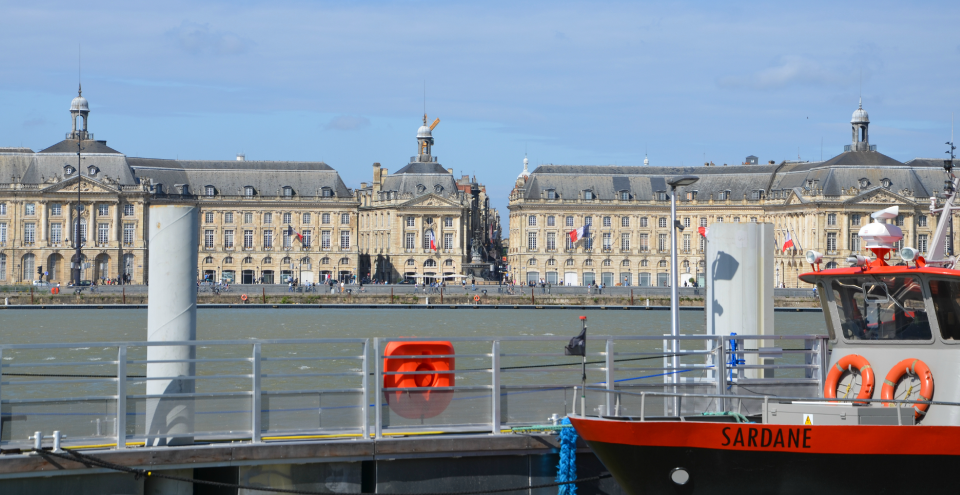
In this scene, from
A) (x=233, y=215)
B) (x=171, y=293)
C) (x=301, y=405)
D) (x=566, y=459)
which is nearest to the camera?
(x=301, y=405)

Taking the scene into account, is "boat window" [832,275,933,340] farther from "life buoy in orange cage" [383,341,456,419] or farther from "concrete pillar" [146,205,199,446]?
"concrete pillar" [146,205,199,446]

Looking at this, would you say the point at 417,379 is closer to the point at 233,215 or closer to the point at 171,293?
the point at 171,293

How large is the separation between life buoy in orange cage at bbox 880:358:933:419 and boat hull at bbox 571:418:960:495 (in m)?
0.68

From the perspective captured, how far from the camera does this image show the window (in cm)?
13562

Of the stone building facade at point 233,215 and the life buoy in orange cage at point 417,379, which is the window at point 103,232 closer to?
the stone building facade at point 233,215

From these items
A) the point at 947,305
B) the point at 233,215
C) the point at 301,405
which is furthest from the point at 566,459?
the point at 233,215

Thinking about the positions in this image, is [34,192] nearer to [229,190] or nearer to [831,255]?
[229,190]

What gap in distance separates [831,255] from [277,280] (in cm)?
6301

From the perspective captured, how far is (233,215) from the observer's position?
141 m

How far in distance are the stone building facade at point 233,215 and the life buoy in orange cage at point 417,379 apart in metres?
120

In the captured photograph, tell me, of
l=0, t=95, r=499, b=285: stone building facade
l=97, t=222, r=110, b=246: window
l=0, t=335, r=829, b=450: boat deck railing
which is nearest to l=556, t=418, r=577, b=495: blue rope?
l=0, t=335, r=829, b=450: boat deck railing

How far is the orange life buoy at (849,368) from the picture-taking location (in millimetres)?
14320

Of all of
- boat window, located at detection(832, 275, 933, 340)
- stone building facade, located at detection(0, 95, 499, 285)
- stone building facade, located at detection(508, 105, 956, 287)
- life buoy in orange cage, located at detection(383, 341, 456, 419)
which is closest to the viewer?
life buoy in orange cage, located at detection(383, 341, 456, 419)

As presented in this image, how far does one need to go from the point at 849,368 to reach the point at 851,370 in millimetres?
33
